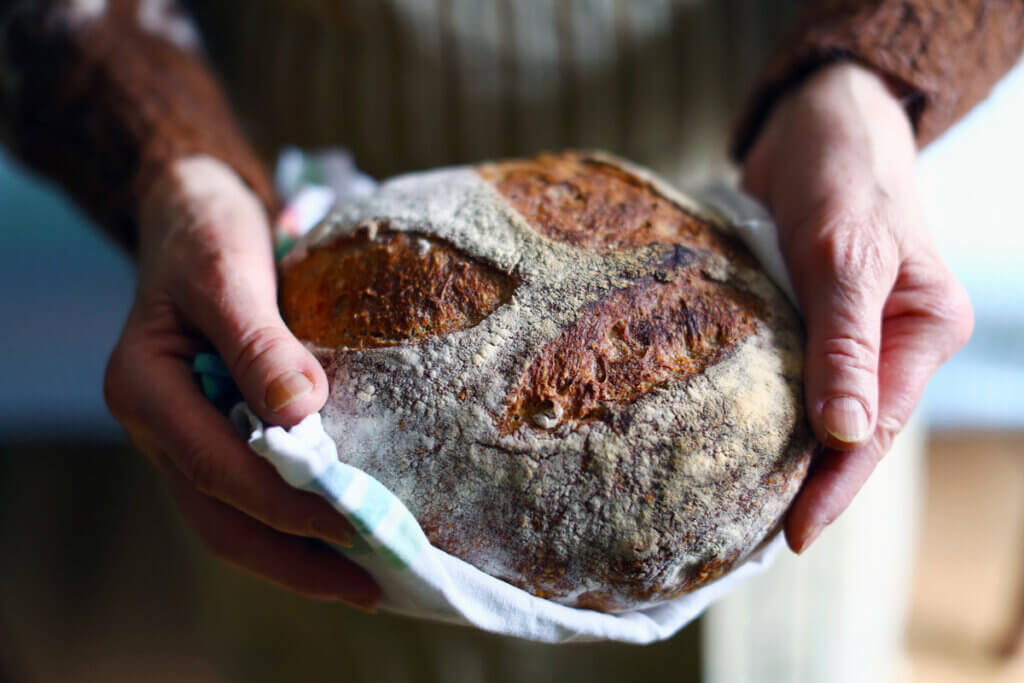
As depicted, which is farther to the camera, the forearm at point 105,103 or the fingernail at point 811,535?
the forearm at point 105,103

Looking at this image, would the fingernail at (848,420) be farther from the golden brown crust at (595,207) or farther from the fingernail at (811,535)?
the golden brown crust at (595,207)

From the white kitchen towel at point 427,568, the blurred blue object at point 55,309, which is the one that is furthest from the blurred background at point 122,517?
the white kitchen towel at point 427,568

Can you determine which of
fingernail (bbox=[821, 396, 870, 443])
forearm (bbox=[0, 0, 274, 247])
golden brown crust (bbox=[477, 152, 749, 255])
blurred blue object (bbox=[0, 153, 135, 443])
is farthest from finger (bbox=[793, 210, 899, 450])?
blurred blue object (bbox=[0, 153, 135, 443])

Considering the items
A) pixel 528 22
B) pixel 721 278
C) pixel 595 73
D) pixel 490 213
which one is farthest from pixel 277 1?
pixel 721 278

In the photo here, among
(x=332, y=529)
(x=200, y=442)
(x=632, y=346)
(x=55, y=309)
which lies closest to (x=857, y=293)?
(x=632, y=346)

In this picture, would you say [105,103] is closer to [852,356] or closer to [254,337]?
[254,337]

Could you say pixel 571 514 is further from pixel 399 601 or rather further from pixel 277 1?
pixel 277 1

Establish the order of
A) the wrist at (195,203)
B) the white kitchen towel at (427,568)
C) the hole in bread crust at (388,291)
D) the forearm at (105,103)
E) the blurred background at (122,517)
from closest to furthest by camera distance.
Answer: the white kitchen towel at (427,568), the hole in bread crust at (388,291), the wrist at (195,203), the forearm at (105,103), the blurred background at (122,517)

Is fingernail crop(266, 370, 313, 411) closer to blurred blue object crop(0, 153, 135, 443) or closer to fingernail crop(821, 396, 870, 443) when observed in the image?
fingernail crop(821, 396, 870, 443)
